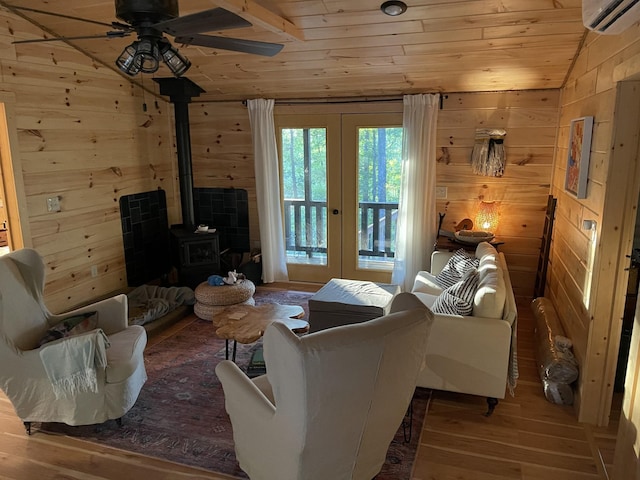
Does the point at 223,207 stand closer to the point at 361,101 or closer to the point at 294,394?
the point at 361,101

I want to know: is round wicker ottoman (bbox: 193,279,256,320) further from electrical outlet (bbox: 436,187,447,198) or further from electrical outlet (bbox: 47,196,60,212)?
electrical outlet (bbox: 436,187,447,198)

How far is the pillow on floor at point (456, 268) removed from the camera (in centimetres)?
384

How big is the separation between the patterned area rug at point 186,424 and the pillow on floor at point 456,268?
1058 mm

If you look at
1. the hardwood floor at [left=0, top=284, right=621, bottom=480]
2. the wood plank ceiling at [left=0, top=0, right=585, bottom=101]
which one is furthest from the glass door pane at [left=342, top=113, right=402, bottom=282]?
the hardwood floor at [left=0, top=284, right=621, bottom=480]

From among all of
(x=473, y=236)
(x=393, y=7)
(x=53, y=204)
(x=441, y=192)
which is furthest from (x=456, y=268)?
(x=53, y=204)

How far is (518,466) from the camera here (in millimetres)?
2496

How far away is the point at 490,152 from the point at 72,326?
388cm

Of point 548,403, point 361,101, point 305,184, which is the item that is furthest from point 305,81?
point 548,403

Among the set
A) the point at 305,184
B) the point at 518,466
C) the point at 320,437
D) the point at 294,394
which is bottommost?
the point at 518,466

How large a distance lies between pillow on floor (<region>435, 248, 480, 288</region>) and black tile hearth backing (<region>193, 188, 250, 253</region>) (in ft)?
8.47

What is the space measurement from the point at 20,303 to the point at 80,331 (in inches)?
14.9

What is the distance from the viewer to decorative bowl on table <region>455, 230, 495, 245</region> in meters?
4.45

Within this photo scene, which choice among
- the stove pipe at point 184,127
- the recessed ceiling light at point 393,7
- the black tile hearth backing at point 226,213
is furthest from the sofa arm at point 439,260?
the stove pipe at point 184,127

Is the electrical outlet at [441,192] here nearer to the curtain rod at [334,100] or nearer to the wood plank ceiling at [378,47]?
the curtain rod at [334,100]
